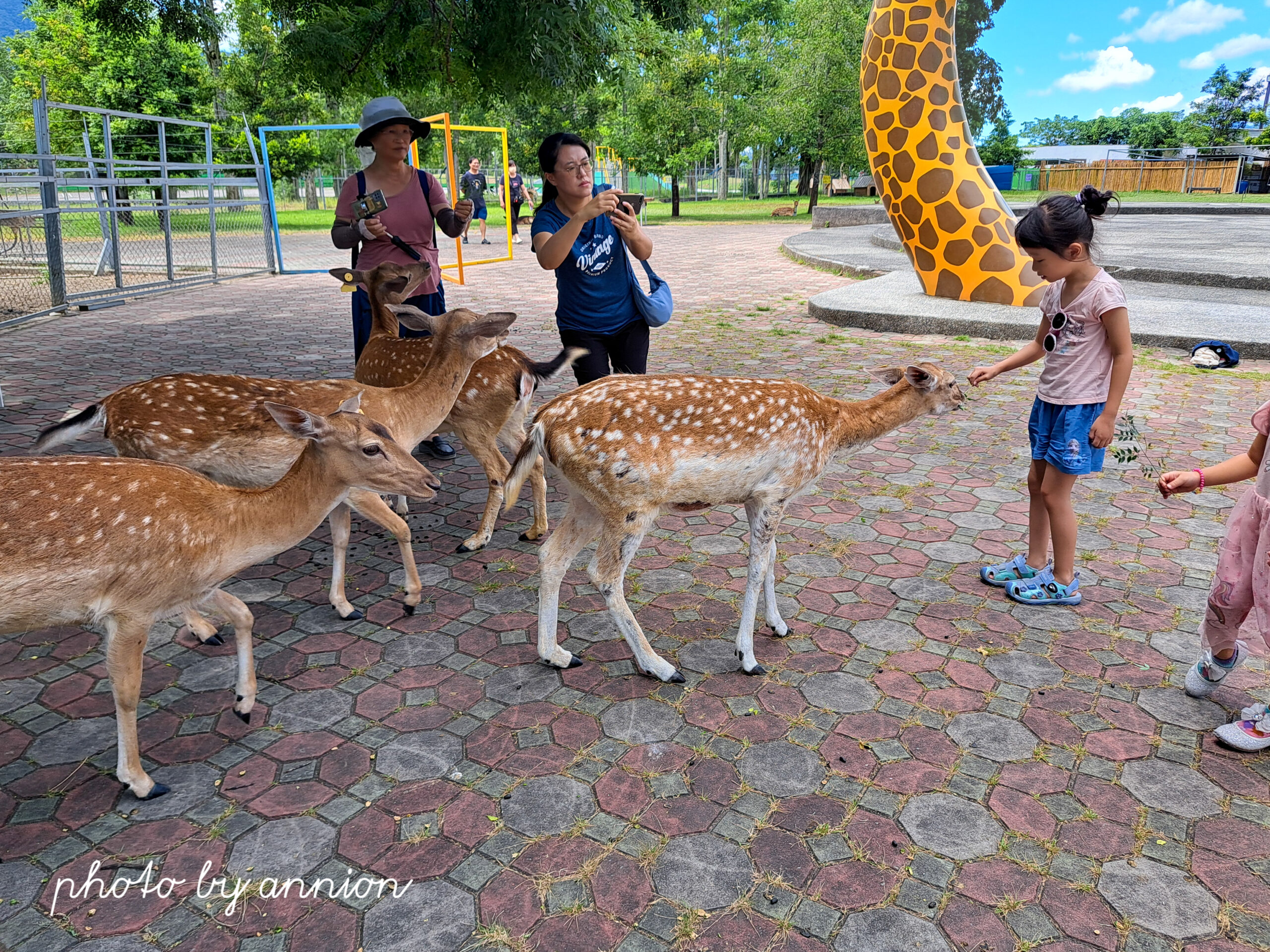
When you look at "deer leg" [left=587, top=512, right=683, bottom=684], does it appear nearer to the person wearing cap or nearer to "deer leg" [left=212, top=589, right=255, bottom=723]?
"deer leg" [left=212, top=589, right=255, bottom=723]

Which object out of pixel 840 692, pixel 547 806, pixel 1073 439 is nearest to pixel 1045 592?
pixel 1073 439

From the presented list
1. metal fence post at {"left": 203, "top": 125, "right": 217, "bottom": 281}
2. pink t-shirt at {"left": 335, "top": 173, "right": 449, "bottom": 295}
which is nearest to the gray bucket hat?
pink t-shirt at {"left": 335, "top": 173, "right": 449, "bottom": 295}

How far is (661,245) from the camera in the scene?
2516 cm

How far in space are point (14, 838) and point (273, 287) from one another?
15.9 metres

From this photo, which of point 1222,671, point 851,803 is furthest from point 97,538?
point 1222,671

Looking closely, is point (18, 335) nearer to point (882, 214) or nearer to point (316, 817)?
point (316, 817)

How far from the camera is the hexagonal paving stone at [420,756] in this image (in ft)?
10.9

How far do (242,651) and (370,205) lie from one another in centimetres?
332

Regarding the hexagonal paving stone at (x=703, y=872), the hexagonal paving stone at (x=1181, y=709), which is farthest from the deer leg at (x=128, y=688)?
the hexagonal paving stone at (x=1181, y=709)

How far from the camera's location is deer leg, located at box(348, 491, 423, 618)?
4.45 metres

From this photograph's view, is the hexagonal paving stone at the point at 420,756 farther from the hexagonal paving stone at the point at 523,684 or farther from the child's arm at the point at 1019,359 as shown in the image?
the child's arm at the point at 1019,359

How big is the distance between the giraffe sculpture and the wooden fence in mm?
36326

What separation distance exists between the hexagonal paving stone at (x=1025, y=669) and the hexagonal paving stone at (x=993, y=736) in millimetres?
334

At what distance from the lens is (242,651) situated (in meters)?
3.62
